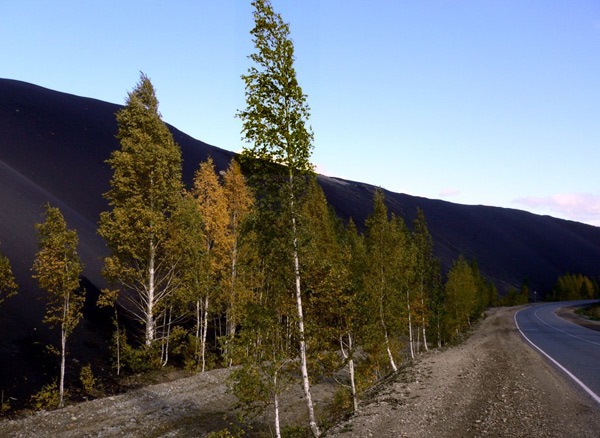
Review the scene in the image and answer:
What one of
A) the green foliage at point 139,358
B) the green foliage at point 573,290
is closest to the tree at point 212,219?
the green foliage at point 139,358

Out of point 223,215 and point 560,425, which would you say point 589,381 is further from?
point 223,215

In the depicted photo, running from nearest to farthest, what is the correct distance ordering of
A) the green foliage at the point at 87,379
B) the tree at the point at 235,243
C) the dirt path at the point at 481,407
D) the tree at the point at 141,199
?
the dirt path at the point at 481,407 → the green foliage at the point at 87,379 → the tree at the point at 141,199 → the tree at the point at 235,243

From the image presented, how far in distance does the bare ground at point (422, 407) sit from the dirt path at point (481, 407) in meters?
0.03

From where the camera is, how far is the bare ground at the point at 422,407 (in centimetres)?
1138

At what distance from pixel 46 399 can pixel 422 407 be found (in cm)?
1922

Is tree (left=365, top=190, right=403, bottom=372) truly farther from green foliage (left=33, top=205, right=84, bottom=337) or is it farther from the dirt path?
green foliage (left=33, top=205, right=84, bottom=337)

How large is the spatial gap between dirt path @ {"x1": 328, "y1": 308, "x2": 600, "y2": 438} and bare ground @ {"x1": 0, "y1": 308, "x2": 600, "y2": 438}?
3cm

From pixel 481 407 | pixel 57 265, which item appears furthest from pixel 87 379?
pixel 481 407

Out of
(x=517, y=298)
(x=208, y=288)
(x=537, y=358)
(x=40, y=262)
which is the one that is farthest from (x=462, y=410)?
(x=517, y=298)

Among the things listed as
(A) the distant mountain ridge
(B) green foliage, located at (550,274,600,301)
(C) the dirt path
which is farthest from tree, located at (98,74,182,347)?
(B) green foliage, located at (550,274,600,301)

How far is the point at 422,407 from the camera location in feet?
44.1

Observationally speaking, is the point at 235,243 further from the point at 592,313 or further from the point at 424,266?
the point at 592,313

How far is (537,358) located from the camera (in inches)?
832

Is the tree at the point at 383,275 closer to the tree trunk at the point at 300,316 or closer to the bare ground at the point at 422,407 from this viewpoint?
the bare ground at the point at 422,407
